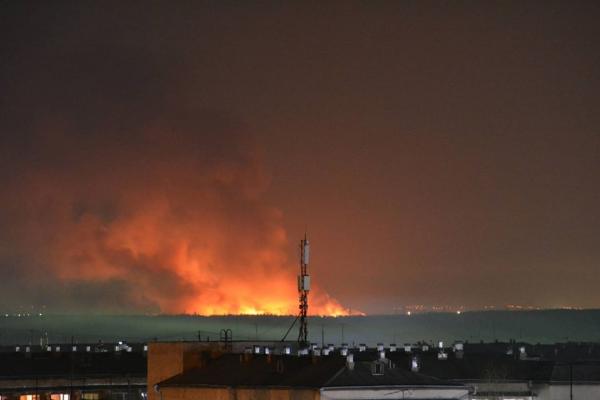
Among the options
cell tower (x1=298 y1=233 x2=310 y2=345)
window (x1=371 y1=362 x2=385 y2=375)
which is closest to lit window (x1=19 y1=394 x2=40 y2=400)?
cell tower (x1=298 y1=233 x2=310 y2=345)

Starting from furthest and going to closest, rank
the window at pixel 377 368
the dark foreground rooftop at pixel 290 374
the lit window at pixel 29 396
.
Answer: the lit window at pixel 29 396 < the window at pixel 377 368 < the dark foreground rooftop at pixel 290 374

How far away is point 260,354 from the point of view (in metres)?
86.6

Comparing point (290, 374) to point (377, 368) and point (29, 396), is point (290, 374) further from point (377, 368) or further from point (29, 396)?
point (29, 396)

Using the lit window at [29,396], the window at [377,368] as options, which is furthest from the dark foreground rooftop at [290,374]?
the lit window at [29,396]

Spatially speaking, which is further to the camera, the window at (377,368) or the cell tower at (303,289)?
the cell tower at (303,289)

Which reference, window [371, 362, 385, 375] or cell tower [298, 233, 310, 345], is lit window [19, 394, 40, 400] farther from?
window [371, 362, 385, 375]

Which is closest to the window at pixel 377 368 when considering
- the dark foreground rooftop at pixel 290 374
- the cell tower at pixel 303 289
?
the dark foreground rooftop at pixel 290 374

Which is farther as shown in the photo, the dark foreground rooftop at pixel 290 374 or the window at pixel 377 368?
the window at pixel 377 368

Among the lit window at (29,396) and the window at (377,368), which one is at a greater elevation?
the lit window at (29,396)

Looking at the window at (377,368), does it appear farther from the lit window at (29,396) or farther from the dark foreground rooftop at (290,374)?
the lit window at (29,396)

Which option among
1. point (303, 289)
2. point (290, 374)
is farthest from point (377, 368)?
point (303, 289)

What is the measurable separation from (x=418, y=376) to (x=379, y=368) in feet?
6.49

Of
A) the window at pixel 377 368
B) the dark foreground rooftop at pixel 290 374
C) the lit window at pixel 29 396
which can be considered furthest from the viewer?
the lit window at pixel 29 396

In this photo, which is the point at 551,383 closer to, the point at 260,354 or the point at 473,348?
the point at 260,354
